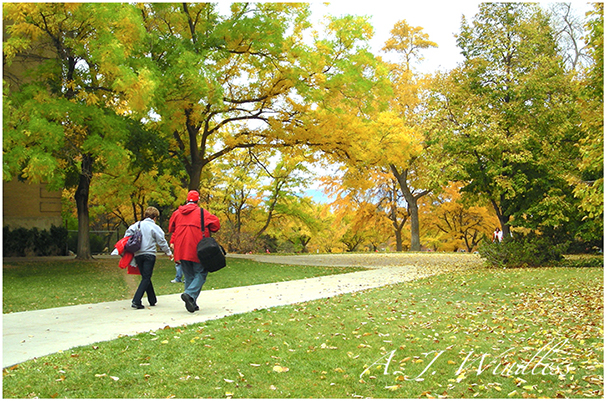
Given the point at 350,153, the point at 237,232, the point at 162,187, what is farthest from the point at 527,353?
the point at 237,232

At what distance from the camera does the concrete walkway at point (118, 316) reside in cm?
615

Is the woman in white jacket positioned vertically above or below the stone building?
below

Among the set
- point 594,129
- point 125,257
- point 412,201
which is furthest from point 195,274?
point 412,201

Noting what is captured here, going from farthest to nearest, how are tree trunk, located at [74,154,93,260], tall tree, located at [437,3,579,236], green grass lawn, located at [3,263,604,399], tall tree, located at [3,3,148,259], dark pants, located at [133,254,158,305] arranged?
tree trunk, located at [74,154,93,260], tall tree, located at [437,3,579,236], tall tree, located at [3,3,148,259], dark pants, located at [133,254,158,305], green grass lawn, located at [3,263,604,399]

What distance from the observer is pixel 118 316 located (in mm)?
7965

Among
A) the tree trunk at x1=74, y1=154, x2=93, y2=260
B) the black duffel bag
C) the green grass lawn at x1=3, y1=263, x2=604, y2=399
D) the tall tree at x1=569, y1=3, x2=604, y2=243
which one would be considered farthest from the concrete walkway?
the tree trunk at x1=74, y1=154, x2=93, y2=260

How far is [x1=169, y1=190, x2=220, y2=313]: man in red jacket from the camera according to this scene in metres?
8.27

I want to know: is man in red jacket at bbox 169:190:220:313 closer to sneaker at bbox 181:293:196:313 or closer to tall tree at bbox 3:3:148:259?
sneaker at bbox 181:293:196:313

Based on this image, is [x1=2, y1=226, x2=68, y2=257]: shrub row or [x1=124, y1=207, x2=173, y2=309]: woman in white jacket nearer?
[x1=124, y1=207, x2=173, y2=309]: woman in white jacket

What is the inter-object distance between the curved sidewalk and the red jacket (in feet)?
3.12

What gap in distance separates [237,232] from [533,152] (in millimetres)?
20032

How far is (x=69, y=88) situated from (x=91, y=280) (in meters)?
5.82

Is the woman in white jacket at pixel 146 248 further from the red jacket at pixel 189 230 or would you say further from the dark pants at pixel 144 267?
the red jacket at pixel 189 230

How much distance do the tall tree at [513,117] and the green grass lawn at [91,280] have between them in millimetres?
5392
